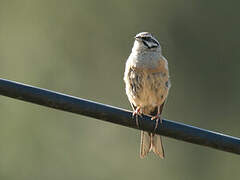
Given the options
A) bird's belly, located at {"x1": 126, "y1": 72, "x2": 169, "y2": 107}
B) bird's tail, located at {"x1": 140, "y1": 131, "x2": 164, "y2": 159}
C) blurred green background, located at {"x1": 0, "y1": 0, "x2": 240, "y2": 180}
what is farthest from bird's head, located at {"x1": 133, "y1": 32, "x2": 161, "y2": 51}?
blurred green background, located at {"x1": 0, "y1": 0, "x2": 240, "y2": 180}

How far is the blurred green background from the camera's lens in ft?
69.5

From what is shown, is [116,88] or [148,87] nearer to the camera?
[148,87]

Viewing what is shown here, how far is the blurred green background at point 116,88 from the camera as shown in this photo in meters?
21.2

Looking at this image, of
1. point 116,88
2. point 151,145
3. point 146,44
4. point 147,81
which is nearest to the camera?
point 151,145

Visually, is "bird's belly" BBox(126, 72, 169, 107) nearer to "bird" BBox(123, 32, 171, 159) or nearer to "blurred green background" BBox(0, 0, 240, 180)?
"bird" BBox(123, 32, 171, 159)

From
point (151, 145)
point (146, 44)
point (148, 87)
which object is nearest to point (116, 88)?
point (146, 44)

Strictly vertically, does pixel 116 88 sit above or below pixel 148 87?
above

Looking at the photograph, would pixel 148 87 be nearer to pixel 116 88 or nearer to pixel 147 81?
pixel 147 81

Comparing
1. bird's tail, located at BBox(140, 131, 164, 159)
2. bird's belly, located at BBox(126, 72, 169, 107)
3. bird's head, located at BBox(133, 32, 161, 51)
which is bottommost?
bird's tail, located at BBox(140, 131, 164, 159)

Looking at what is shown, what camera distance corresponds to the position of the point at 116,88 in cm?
2197

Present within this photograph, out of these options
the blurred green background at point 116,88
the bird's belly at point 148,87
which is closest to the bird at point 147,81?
the bird's belly at point 148,87

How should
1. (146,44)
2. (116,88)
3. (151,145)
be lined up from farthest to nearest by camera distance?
(116,88), (146,44), (151,145)

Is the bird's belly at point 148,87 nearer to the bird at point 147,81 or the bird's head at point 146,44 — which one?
the bird at point 147,81

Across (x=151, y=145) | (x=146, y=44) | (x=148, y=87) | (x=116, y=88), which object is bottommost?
(x=151, y=145)
